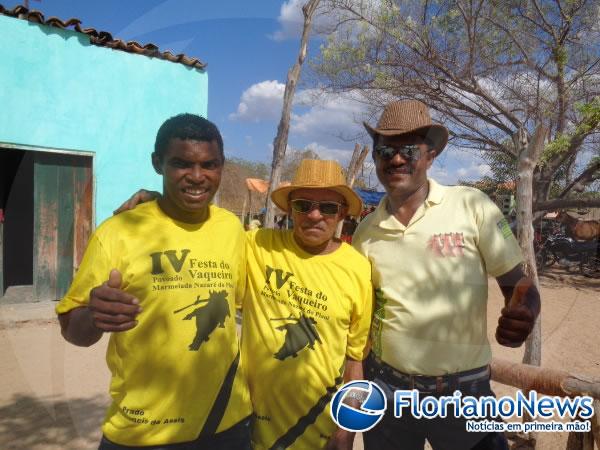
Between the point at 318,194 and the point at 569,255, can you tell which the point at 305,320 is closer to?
the point at 318,194

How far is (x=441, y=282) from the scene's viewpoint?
1.82 meters

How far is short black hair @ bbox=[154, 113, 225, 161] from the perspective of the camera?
64.5 inches

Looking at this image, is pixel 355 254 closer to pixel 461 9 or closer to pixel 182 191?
pixel 182 191

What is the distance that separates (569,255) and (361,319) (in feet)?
40.7

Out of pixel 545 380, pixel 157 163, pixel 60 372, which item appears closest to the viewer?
pixel 157 163

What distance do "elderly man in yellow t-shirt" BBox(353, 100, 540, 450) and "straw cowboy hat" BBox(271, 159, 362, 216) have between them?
Result: 0.64ft

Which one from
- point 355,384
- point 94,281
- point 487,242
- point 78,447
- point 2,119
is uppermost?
point 2,119

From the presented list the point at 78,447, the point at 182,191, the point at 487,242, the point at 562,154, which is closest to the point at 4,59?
the point at 78,447

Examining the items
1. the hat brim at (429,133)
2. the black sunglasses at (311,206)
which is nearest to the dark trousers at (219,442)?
the black sunglasses at (311,206)

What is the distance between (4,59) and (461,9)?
640 centimetres

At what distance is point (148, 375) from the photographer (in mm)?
1511

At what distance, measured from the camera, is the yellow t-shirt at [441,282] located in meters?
1.82

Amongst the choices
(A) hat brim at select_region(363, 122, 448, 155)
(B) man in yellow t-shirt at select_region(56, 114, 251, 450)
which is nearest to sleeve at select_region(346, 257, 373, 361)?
(B) man in yellow t-shirt at select_region(56, 114, 251, 450)

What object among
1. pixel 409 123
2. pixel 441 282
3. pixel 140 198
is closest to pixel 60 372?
pixel 140 198
